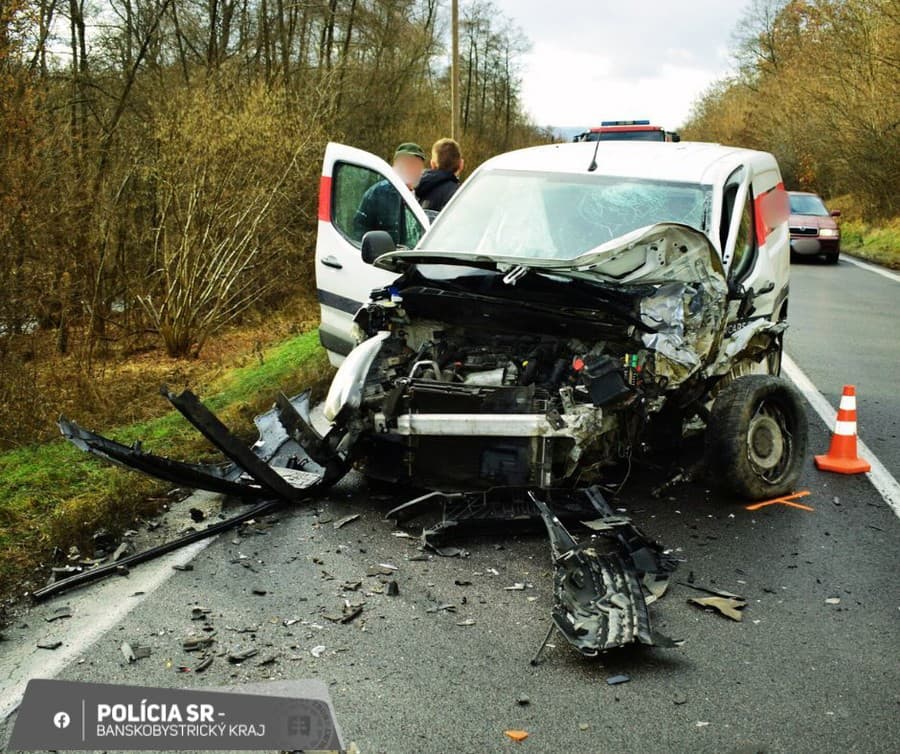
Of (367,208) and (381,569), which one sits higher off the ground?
(367,208)

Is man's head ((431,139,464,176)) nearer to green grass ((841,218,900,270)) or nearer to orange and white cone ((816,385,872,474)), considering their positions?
orange and white cone ((816,385,872,474))

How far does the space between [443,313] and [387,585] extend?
2054 mm

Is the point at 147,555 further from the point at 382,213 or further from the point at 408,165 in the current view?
the point at 408,165

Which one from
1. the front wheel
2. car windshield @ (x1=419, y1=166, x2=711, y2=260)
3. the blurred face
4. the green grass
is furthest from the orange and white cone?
the green grass

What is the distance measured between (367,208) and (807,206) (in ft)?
66.8

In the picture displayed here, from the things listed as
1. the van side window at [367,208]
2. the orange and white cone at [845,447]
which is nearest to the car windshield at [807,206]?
the van side window at [367,208]

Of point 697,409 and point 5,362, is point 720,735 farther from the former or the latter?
point 5,362

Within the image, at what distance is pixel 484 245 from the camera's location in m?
6.62

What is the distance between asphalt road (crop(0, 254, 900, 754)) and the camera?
334 cm

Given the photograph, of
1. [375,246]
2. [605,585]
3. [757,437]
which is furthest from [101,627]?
[757,437]

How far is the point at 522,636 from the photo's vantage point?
159 inches

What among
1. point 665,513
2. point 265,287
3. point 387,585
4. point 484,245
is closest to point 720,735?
point 387,585

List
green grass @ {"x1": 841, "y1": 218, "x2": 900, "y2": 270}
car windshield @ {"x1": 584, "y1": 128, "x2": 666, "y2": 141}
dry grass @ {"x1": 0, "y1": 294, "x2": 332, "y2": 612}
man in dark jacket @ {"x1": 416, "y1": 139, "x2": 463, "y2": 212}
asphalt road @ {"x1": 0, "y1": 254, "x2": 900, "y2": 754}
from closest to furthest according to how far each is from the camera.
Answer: asphalt road @ {"x1": 0, "y1": 254, "x2": 900, "y2": 754}
dry grass @ {"x1": 0, "y1": 294, "x2": 332, "y2": 612}
man in dark jacket @ {"x1": 416, "y1": 139, "x2": 463, "y2": 212}
car windshield @ {"x1": 584, "y1": 128, "x2": 666, "y2": 141}
green grass @ {"x1": 841, "y1": 218, "x2": 900, "y2": 270}

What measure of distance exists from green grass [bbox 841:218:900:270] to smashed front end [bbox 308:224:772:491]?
21.1 metres
